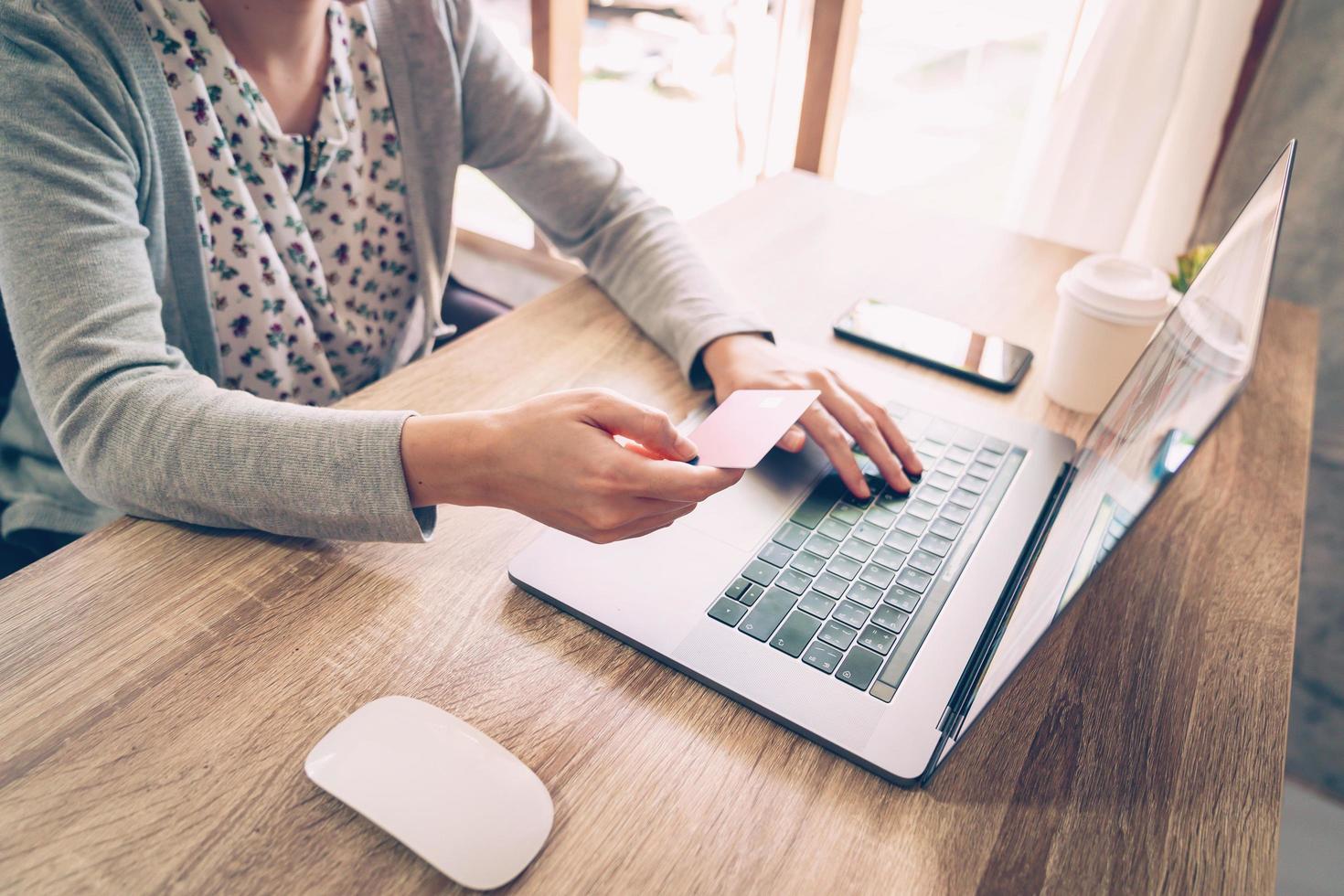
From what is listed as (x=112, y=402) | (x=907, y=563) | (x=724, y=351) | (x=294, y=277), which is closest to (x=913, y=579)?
(x=907, y=563)

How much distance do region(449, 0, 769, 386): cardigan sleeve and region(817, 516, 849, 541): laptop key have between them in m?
0.32

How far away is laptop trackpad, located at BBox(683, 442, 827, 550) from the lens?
0.65 meters

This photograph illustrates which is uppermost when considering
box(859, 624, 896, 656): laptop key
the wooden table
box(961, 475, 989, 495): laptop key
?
box(961, 475, 989, 495): laptop key

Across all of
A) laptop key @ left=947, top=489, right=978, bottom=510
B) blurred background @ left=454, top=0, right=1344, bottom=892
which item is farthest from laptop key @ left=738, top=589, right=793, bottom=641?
blurred background @ left=454, top=0, right=1344, bottom=892

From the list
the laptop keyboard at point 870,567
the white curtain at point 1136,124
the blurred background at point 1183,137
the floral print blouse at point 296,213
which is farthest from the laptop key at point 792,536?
the white curtain at point 1136,124

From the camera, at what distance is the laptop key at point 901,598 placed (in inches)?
23.3

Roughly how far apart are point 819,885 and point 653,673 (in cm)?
17

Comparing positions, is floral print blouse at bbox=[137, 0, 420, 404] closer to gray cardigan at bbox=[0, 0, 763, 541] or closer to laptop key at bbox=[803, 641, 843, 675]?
gray cardigan at bbox=[0, 0, 763, 541]

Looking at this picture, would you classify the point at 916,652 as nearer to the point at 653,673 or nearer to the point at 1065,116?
the point at 653,673

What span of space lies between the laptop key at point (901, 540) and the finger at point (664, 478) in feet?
0.60

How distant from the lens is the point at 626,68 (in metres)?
4.16

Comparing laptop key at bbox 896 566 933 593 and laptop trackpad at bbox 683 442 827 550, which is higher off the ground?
laptop key at bbox 896 566 933 593

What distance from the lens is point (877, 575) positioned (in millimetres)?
618

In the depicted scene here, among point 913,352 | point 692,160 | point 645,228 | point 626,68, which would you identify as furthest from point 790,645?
point 626,68
